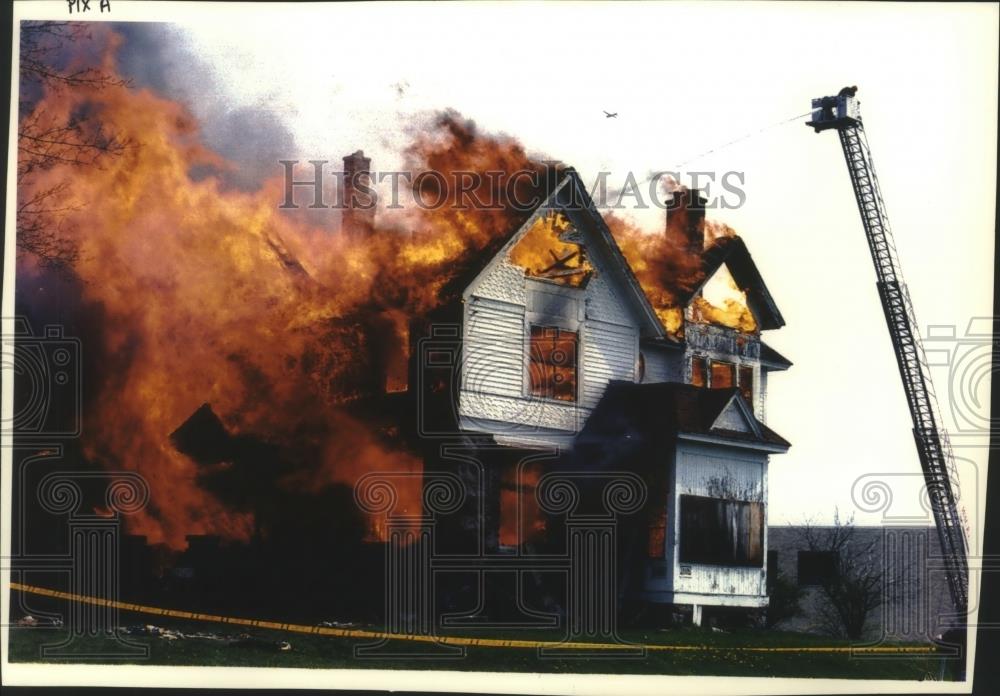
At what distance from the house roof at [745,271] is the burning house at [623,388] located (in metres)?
0.01

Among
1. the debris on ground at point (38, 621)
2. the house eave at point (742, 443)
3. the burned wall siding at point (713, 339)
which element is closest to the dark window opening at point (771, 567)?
the house eave at point (742, 443)

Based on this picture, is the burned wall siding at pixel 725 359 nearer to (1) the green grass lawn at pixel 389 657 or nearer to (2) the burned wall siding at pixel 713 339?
(2) the burned wall siding at pixel 713 339

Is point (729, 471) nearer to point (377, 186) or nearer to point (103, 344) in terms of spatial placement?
point (377, 186)

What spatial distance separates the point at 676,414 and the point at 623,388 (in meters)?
0.62

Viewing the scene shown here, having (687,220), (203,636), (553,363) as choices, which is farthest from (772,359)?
(203,636)

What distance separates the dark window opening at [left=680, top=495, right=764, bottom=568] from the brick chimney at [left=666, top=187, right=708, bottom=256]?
263cm

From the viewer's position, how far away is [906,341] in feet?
56.7

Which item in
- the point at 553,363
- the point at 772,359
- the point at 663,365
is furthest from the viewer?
the point at 663,365

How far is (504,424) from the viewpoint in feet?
56.3

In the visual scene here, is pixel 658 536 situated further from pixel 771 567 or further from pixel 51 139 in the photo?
pixel 51 139

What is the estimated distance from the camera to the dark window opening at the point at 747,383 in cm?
1770

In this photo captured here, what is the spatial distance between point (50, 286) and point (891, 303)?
8.62 metres

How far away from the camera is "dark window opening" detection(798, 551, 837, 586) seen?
17.3m

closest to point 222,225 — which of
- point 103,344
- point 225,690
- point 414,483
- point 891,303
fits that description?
point 103,344
